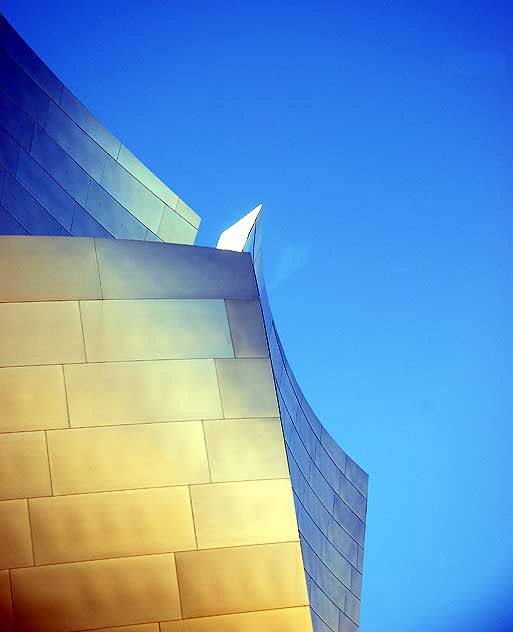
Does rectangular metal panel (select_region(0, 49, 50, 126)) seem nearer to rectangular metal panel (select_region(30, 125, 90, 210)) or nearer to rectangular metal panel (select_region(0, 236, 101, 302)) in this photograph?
rectangular metal panel (select_region(30, 125, 90, 210))

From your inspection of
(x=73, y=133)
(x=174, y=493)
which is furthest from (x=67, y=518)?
(x=73, y=133)

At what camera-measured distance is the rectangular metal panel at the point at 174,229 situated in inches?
653

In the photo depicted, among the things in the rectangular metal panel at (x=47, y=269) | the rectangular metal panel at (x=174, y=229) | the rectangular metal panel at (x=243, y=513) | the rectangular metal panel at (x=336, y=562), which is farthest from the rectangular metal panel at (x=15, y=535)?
the rectangular metal panel at (x=336, y=562)

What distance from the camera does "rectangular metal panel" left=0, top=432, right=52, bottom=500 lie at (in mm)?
7949

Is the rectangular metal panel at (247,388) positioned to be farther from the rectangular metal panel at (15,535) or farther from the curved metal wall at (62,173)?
the curved metal wall at (62,173)

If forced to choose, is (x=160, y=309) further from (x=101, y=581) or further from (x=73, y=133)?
(x=73, y=133)

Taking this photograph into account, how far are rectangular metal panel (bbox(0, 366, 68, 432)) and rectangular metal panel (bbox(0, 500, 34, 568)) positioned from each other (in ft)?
2.49

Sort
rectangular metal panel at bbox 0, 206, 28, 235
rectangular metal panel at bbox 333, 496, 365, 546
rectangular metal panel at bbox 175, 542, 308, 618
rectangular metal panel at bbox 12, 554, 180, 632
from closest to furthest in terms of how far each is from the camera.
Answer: rectangular metal panel at bbox 12, 554, 180, 632, rectangular metal panel at bbox 175, 542, 308, 618, rectangular metal panel at bbox 0, 206, 28, 235, rectangular metal panel at bbox 333, 496, 365, 546

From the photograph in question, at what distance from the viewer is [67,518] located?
314 inches

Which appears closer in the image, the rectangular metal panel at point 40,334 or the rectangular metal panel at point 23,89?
the rectangular metal panel at point 40,334

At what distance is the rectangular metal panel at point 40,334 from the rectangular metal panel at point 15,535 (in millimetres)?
1453

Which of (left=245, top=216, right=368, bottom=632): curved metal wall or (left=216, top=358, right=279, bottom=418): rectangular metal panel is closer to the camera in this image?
(left=216, top=358, right=279, bottom=418): rectangular metal panel

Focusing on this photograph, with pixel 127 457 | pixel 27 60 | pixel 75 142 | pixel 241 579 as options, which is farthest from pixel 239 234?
pixel 241 579

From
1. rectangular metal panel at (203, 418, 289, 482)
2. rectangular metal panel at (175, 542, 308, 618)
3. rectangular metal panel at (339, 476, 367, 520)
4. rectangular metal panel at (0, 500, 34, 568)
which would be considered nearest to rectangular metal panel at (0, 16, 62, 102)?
rectangular metal panel at (203, 418, 289, 482)
